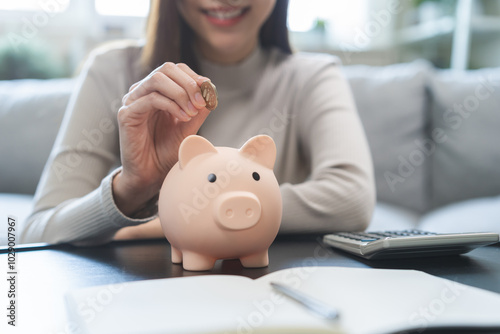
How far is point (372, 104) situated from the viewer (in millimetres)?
1603

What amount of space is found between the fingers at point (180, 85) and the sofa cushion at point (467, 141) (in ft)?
3.97

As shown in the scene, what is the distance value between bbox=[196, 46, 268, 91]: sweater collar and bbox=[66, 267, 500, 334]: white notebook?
0.76 metres

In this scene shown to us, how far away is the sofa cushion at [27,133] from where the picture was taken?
5.13ft

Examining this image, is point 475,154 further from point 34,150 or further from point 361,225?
point 34,150

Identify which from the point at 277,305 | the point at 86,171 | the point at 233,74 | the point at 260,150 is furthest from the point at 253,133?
the point at 277,305

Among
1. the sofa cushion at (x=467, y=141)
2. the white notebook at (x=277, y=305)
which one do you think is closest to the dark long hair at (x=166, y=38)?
the white notebook at (x=277, y=305)

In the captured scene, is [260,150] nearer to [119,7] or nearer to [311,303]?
[311,303]

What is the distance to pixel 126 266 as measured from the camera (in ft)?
1.65

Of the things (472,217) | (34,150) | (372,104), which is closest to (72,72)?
(34,150)

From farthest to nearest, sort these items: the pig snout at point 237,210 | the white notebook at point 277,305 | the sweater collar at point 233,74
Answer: the sweater collar at point 233,74
the pig snout at point 237,210
the white notebook at point 277,305

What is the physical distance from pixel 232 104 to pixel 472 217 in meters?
0.70

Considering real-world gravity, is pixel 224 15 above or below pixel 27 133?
above

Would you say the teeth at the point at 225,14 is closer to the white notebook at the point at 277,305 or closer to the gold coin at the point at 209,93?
the gold coin at the point at 209,93

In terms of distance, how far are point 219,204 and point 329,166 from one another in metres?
0.47
